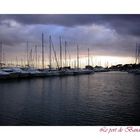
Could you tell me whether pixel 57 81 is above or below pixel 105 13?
below

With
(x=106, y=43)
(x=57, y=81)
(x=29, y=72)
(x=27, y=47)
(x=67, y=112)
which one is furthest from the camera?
(x=29, y=72)

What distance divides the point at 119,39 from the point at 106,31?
34 centimetres

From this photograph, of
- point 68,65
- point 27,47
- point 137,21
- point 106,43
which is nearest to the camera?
point 137,21

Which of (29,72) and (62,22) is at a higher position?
(62,22)

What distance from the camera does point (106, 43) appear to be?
7.94m

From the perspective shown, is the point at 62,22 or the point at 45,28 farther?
the point at 45,28

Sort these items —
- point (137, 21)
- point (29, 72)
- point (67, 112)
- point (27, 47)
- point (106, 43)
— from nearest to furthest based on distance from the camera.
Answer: point (137, 21)
point (67, 112)
point (106, 43)
point (27, 47)
point (29, 72)

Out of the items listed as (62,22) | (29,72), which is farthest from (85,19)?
(29,72)

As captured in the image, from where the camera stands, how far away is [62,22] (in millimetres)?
7066
